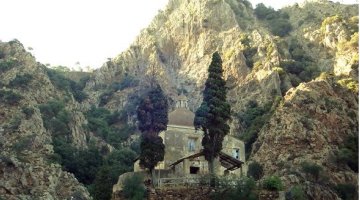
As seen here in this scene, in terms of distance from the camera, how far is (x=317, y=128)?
2918 inches

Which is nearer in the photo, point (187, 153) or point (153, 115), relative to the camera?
point (153, 115)

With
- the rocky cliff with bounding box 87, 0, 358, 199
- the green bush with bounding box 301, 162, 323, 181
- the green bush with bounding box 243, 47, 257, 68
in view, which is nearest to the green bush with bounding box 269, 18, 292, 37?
the rocky cliff with bounding box 87, 0, 358, 199

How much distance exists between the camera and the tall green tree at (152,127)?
155ft

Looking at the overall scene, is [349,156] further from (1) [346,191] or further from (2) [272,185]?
(2) [272,185]

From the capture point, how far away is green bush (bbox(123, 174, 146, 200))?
45022mm

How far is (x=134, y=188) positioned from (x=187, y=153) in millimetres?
9997

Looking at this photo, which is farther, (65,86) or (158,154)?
(65,86)

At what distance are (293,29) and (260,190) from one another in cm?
9337

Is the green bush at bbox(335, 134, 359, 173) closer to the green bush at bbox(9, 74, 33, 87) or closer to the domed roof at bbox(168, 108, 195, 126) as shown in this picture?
the domed roof at bbox(168, 108, 195, 126)

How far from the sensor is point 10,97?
289 ft

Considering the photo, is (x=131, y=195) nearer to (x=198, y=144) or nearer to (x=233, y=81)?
(x=198, y=144)

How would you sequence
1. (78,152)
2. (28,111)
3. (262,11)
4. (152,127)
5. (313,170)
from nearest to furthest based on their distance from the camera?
(152,127) → (313,170) → (78,152) → (28,111) → (262,11)

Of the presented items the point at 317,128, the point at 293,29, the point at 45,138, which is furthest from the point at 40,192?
the point at 293,29

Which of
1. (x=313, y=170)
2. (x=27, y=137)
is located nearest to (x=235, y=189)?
(x=313, y=170)
